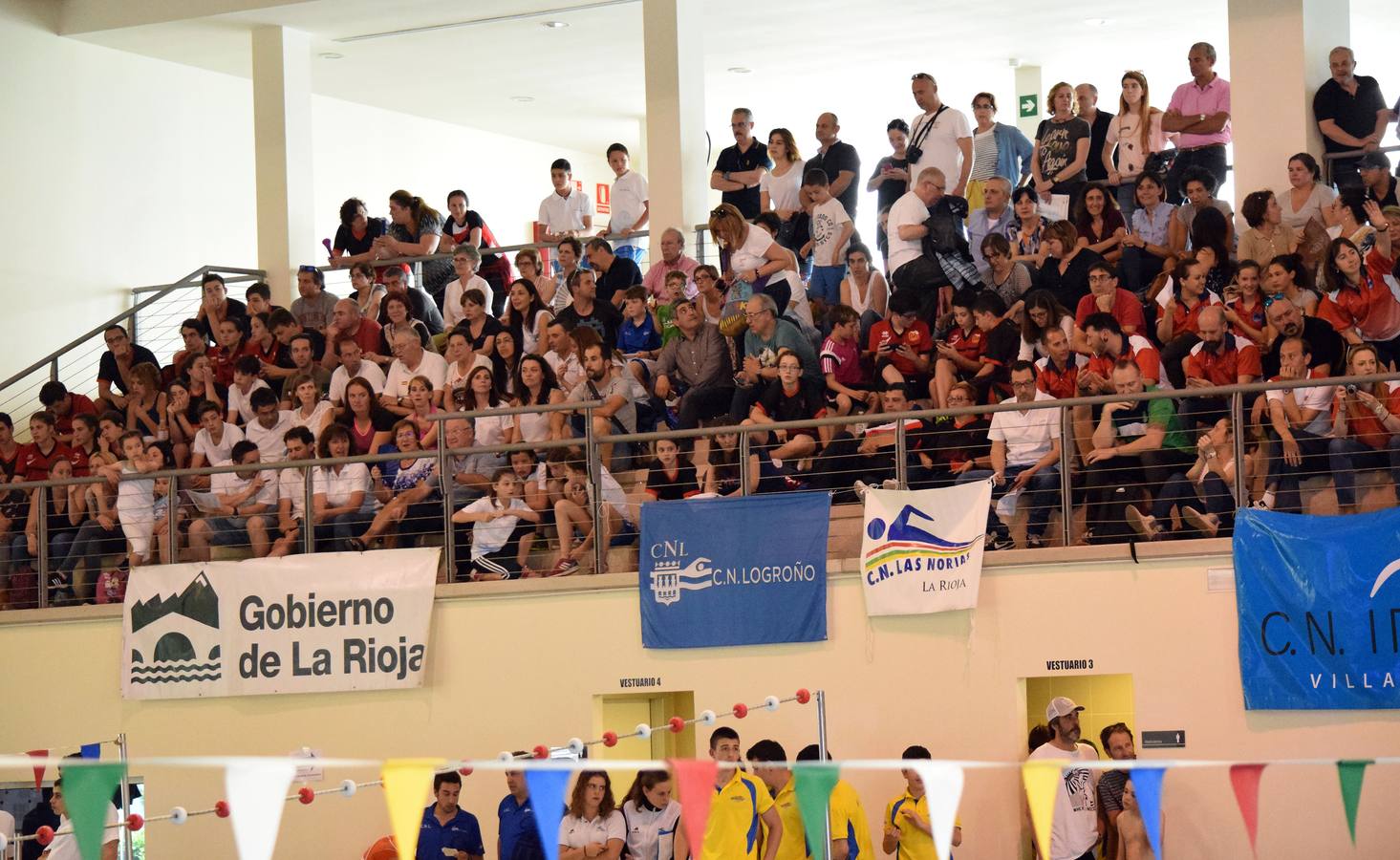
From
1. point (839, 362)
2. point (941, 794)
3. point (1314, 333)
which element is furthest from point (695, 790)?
point (839, 362)

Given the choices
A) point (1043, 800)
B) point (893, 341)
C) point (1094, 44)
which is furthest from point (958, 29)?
point (1043, 800)

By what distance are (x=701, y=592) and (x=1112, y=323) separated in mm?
2823

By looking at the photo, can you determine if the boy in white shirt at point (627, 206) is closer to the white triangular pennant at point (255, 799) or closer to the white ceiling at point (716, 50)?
the white ceiling at point (716, 50)

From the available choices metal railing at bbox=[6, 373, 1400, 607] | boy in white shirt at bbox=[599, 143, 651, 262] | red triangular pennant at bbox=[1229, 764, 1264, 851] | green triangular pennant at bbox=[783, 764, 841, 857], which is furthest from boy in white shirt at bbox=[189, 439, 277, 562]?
red triangular pennant at bbox=[1229, 764, 1264, 851]

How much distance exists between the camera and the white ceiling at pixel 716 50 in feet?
53.3

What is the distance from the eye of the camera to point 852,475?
1150cm

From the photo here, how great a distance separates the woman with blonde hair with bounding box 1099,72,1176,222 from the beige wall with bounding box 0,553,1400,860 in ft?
12.1

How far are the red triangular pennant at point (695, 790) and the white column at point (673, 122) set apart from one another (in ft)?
28.0

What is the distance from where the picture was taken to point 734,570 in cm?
1102

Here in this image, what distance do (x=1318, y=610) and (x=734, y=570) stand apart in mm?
3256

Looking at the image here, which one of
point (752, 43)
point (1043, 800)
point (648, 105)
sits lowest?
point (1043, 800)

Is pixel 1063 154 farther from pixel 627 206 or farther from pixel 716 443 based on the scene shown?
pixel 627 206

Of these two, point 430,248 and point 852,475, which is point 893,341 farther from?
point 430,248

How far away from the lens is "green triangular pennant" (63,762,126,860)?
5445 mm
